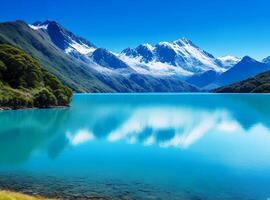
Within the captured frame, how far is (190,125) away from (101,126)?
25701 mm

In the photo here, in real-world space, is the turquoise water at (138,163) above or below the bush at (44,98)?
below

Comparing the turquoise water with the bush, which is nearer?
the turquoise water

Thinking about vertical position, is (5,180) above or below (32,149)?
below

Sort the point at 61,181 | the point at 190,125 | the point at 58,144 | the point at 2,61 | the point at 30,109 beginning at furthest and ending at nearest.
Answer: the point at 2,61
the point at 30,109
the point at 190,125
the point at 58,144
the point at 61,181

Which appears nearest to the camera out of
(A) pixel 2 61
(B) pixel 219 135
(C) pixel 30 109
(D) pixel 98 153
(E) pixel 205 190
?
(E) pixel 205 190

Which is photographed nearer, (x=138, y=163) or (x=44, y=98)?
(x=138, y=163)

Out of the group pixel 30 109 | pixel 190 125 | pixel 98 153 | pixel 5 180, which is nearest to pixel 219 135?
pixel 190 125

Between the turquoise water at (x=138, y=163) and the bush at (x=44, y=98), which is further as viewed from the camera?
the bush at (x=44, y=98)

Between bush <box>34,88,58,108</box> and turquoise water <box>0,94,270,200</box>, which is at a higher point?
bush <box>34,88,58,108</box>

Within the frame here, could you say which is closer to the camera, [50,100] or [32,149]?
[32,149]

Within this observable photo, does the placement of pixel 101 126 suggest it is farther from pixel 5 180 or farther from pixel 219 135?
pixel 5 180

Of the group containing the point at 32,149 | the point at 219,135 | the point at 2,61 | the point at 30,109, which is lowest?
the point at 32,149

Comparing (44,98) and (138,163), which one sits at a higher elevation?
(44,98)

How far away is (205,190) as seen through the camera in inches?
1655
